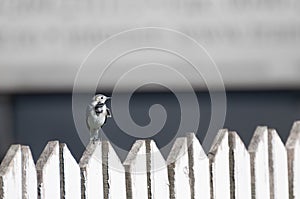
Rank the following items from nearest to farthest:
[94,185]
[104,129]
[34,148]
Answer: [94,185]
[104,129]
[34,148]

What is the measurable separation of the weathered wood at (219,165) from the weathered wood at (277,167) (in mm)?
204

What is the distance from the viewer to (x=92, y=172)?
292cm

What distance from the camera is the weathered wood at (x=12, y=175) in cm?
266

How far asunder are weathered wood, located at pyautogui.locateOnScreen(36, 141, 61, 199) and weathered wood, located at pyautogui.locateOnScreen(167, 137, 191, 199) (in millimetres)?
370

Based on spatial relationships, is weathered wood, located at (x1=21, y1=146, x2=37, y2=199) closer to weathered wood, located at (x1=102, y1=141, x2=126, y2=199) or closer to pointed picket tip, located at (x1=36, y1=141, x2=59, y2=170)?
pointed picket tip, located at (x1=36, y1=141, x2=59, y2=170)

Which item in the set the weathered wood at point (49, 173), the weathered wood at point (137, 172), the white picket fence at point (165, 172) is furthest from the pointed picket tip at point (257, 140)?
the weathered wood at point (49, 173)

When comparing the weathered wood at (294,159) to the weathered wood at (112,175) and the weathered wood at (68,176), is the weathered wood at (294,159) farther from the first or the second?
the weathered wood at (68,176)

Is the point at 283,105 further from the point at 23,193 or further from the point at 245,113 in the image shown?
the point at 23,193

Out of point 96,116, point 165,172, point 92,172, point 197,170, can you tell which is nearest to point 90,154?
point 92,172

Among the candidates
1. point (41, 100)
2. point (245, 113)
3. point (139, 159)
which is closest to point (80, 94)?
point (41, 100)

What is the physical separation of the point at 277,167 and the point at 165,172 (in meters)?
0.49

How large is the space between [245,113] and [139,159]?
12.2 ft

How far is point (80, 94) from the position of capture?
6746 millimetres

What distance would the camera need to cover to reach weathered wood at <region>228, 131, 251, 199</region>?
10.5 feet
